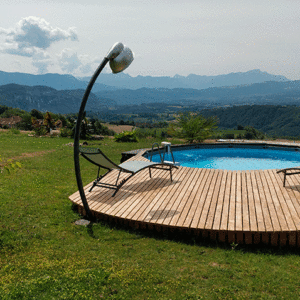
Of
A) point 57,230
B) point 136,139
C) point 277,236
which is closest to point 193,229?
point 277,236

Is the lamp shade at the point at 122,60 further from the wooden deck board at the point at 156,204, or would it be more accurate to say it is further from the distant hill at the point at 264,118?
the distant hill at the point at 264,118

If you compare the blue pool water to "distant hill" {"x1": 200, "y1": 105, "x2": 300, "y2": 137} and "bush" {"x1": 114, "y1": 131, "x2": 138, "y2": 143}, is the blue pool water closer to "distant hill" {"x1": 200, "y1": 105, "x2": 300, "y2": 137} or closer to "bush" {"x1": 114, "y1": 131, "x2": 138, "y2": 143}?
"bush" {"x1": 114, "y1": 131, "x2": 138, "y2": 143}

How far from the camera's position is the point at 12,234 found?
3740mm

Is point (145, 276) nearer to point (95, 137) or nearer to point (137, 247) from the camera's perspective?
point (137, 247)

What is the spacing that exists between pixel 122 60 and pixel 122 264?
2499mm

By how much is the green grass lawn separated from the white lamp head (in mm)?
1892

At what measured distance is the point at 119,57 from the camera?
3.70 metres

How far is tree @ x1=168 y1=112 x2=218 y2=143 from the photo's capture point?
1376cm

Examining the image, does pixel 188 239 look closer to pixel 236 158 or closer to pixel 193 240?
pixel 193 240

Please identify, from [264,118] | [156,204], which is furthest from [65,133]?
[264,118]

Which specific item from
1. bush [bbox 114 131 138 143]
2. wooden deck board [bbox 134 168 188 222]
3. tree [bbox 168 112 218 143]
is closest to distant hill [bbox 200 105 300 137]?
tree [bbox 168 112 218 143]

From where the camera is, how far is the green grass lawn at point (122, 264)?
8.55 ft

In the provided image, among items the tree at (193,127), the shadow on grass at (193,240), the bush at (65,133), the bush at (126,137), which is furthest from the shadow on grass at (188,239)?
the bush at (65,133)

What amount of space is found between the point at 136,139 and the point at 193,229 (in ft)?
36.5
